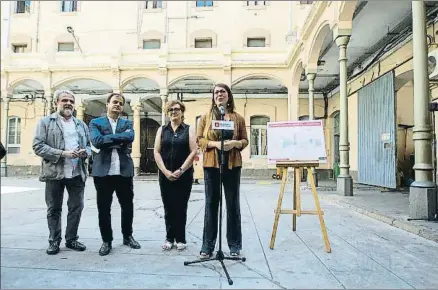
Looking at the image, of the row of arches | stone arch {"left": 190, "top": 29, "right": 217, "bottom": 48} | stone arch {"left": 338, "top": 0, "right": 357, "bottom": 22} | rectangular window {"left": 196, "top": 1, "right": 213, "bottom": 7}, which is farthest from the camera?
rectangular window {"left": 196, "top": 1, "right": 213, "bottom": 7}

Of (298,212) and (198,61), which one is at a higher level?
(198,61)

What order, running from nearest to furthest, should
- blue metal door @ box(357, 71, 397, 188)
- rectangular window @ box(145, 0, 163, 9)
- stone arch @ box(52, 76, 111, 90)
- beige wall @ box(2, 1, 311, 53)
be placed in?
blue metal door @ box(357, 71, 397, 188) → stone arch @ box(52, 76, 111, 90) → beige wall @ box(2, 1, 311, 53) → rectangular window @ box(145, 0, 163, 9)

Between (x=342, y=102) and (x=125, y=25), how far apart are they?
47.2 feet

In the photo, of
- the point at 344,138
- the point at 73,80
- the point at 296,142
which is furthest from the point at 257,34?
the point at 296,142

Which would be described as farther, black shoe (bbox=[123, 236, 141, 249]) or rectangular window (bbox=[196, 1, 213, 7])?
rectangular window (bbox=[196, 1, 213, 7])

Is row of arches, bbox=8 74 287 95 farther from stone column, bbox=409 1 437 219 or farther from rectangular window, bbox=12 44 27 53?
stone column, bbox=409 1 437 219

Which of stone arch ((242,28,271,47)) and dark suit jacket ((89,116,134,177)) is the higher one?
stone arch ((242,28,271,47))

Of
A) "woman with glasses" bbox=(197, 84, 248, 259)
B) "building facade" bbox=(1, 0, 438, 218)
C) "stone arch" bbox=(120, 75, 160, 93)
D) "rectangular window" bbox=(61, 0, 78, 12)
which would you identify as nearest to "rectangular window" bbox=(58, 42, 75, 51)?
"building facade" bbox=(1, 0, 438, 218)

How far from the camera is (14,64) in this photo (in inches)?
643

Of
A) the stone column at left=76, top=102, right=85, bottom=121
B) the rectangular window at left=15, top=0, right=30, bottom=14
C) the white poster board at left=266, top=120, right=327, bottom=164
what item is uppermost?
the rectangular window at left=15, top=0, right=30, bottom=14

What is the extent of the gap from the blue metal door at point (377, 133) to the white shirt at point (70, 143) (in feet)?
30.1

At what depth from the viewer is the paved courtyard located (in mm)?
2676

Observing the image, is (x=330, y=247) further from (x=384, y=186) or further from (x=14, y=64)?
(x=14, y=64)

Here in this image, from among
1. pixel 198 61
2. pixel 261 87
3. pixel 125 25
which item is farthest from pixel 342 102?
pixel 125 25
